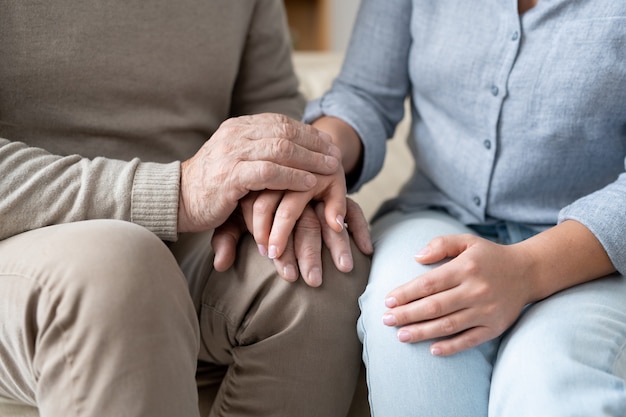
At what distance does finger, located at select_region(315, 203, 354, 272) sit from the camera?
0.83 meters

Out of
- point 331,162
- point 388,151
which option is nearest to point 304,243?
point 331,162

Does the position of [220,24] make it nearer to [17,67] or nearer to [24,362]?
[17,67]

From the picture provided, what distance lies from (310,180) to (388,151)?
0.74 meters

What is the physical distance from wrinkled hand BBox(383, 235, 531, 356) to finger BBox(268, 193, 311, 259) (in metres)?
0.14

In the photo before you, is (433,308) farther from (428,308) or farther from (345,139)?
(345,139)

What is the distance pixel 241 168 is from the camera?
0.79 metres

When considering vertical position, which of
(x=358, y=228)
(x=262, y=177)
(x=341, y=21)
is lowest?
(x=341, y=21)

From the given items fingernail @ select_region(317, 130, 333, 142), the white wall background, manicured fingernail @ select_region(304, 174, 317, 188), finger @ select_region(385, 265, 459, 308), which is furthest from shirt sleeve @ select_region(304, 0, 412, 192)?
the white wall background

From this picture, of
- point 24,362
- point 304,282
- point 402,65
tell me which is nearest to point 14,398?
point 24,362

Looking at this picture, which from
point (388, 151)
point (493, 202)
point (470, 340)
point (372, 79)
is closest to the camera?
point (470, 340)

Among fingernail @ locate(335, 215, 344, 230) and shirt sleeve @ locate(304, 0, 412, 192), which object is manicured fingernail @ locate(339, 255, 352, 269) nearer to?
fingernail @ locate(335, 215, 344, 230)

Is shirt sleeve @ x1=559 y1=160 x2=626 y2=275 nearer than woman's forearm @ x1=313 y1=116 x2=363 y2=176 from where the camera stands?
Yes

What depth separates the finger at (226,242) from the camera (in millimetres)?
829

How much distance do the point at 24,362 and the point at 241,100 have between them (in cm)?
64
